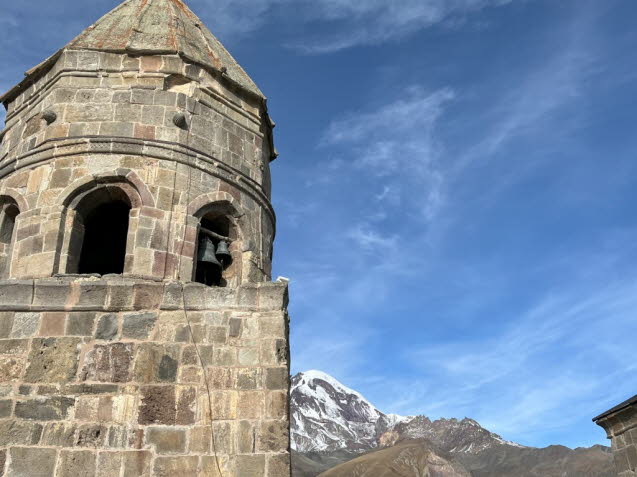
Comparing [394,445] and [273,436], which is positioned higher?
[394,445]

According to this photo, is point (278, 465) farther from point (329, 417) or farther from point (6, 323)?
point (329, 417)

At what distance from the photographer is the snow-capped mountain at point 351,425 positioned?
155 feet

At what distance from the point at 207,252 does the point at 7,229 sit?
2.69m

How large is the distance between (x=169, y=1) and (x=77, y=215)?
4688mm

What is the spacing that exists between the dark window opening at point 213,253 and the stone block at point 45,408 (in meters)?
2.48

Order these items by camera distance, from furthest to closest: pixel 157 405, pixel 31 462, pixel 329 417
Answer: pixel 329 417 < pixel 157 405 < pixel 31 462

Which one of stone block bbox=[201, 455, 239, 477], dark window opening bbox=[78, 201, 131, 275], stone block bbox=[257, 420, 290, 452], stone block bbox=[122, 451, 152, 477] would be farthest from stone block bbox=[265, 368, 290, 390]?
dark window opening bbox=[78, 201, 131, 275]

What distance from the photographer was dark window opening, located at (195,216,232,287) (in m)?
7.98

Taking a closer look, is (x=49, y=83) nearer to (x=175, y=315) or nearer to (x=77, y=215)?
(x=77, y=215)

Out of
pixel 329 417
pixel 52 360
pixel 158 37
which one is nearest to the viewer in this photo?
pixel 52 360

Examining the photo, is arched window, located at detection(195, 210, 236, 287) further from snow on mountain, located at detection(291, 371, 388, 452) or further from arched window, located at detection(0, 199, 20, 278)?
snow on mountain, located at detection(291, 371, 388, 452)

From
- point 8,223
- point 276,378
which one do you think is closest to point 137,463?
point 276,378

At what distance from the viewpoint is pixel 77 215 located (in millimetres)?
7684

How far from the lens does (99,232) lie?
30.2 feet
